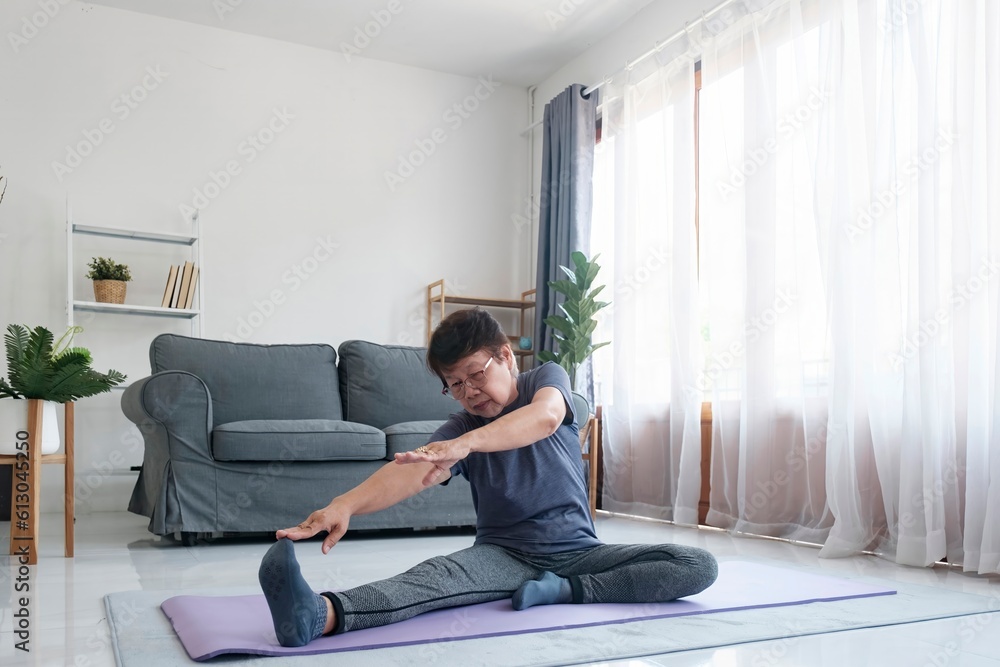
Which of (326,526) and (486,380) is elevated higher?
(486,380)

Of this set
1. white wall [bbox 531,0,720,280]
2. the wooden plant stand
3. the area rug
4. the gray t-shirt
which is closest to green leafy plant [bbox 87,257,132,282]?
the wooden plant stand

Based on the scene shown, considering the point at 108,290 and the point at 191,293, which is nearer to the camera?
the point at 108,290

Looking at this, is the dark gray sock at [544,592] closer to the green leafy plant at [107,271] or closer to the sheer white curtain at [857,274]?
the sheer white curtain at [857,274]

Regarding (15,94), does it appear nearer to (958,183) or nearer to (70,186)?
(70,186)

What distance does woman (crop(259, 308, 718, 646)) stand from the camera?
1.64 meters

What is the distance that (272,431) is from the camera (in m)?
3.29

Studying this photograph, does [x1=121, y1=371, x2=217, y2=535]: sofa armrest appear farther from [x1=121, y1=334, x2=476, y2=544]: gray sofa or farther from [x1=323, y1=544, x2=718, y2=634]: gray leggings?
[x1=323, y1=544, x2=718, y2=634]: gray leggings

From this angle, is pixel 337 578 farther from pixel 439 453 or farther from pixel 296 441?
pixel 439 453

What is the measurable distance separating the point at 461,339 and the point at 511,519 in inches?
17.2

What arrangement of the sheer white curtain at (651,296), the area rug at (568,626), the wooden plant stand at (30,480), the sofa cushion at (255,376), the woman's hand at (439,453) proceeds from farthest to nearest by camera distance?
the sheer white curtain at (651,296) → the sofa cushion at (255,376) → the wooden plant stand at (30,480) → the area rug at (568,626) → the woman's hand at (439,453)

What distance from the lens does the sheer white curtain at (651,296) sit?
4020 millimetres

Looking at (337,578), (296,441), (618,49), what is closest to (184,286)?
(296,441)

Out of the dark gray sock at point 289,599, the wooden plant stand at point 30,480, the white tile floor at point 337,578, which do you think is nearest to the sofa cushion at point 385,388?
the white tile floor at point 337,578

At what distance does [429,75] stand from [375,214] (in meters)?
0.98
